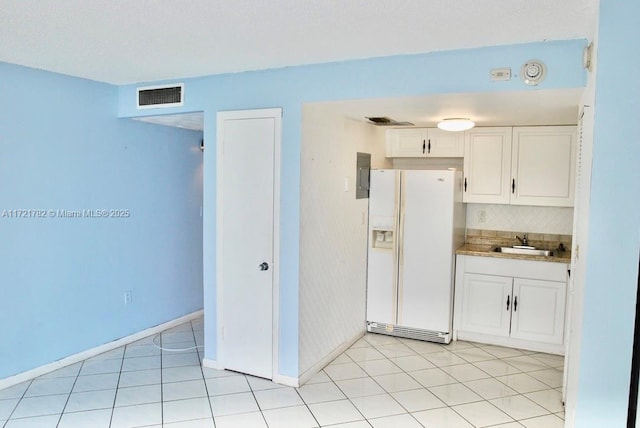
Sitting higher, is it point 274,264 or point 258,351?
point 274,264

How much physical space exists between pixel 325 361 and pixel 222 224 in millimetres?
1392

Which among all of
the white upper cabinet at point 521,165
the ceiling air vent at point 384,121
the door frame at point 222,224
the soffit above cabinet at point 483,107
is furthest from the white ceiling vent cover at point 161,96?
the white upper cabinet at point 521,165

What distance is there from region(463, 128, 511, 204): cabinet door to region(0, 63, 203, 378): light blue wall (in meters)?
2.81

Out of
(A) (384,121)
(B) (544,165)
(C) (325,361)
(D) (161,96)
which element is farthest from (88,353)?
(B) (544,165)

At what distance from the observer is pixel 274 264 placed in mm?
3539

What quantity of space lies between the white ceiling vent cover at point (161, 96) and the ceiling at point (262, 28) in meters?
0.52

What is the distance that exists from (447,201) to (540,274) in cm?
100

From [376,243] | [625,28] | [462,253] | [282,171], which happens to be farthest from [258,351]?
[625,28]

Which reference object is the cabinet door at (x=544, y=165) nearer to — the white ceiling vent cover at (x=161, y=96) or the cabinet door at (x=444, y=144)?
the cabinet door at (x=444, y=144)

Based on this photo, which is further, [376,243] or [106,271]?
[376,243]

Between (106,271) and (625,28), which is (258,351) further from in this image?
(625,28)

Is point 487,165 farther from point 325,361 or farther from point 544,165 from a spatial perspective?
point 325,361

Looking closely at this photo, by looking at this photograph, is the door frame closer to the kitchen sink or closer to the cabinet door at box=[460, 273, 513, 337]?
the cabinet door at box=[460, 273, 513, 337]

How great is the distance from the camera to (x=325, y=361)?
13.0 feet
